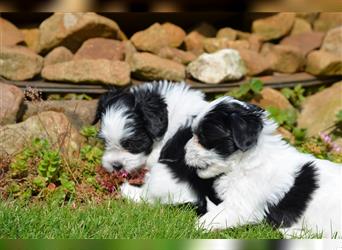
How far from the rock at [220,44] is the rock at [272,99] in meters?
0.77

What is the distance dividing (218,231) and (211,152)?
0.62m

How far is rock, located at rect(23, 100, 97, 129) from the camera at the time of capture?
7.38 metres

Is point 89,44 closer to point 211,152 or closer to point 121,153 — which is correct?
point 121,153

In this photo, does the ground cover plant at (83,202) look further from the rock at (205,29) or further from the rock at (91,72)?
the rock at (205,29)

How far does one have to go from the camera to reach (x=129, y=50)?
834cm

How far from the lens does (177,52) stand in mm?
8445

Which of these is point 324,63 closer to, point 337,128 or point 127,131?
point 337,128

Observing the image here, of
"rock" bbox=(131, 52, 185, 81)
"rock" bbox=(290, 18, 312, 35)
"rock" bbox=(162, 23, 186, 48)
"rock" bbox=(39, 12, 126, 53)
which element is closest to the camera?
"rock" bbox=(131, 52, 185, 81)

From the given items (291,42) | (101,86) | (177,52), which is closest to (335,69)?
(291,42)

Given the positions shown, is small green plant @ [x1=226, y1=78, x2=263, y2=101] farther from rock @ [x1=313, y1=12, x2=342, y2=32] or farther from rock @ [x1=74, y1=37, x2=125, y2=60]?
A: rock @ [x1=313, y1=12, x2=342, y2=32]

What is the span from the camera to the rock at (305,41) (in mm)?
8961

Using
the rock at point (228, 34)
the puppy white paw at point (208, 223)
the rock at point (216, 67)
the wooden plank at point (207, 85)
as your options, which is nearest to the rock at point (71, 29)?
the wooden plank at point (207, 85)

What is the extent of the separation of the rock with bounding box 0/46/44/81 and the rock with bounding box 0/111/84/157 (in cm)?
101

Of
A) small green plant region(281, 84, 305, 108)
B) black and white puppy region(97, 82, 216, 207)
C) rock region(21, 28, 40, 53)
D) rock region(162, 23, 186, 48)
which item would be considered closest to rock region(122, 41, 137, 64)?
rock region(162, 23, 186, 48)
